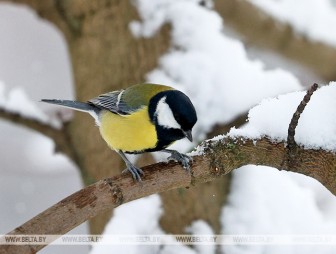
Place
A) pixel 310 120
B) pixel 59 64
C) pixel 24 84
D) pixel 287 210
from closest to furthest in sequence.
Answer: pixel 310 120, pixel 287 210, pixel 24 84, pixel 59 64

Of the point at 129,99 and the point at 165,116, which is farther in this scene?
the point at 129,99

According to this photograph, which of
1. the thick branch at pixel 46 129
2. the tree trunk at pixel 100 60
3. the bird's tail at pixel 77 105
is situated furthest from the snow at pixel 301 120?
the thick branch at pixel 46 129

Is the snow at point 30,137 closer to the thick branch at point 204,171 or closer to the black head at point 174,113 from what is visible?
the black head at point 174,113

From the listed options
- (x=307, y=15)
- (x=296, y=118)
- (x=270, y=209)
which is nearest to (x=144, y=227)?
(x=270, y=209)

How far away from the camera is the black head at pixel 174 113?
1299 millimetres

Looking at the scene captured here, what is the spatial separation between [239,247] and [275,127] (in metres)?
0.74

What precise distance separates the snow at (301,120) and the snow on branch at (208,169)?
1 cm

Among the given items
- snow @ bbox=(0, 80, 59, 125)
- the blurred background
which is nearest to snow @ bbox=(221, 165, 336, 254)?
the blurred background

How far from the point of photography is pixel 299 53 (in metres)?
2.39

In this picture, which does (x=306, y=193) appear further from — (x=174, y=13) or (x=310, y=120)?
(x=310, y=120)

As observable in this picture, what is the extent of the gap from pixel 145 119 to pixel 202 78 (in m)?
0.66

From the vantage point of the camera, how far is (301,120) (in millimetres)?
1194

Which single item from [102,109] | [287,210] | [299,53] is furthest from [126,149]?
[299,53]

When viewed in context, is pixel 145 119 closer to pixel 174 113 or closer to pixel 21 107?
pixel 174 113
